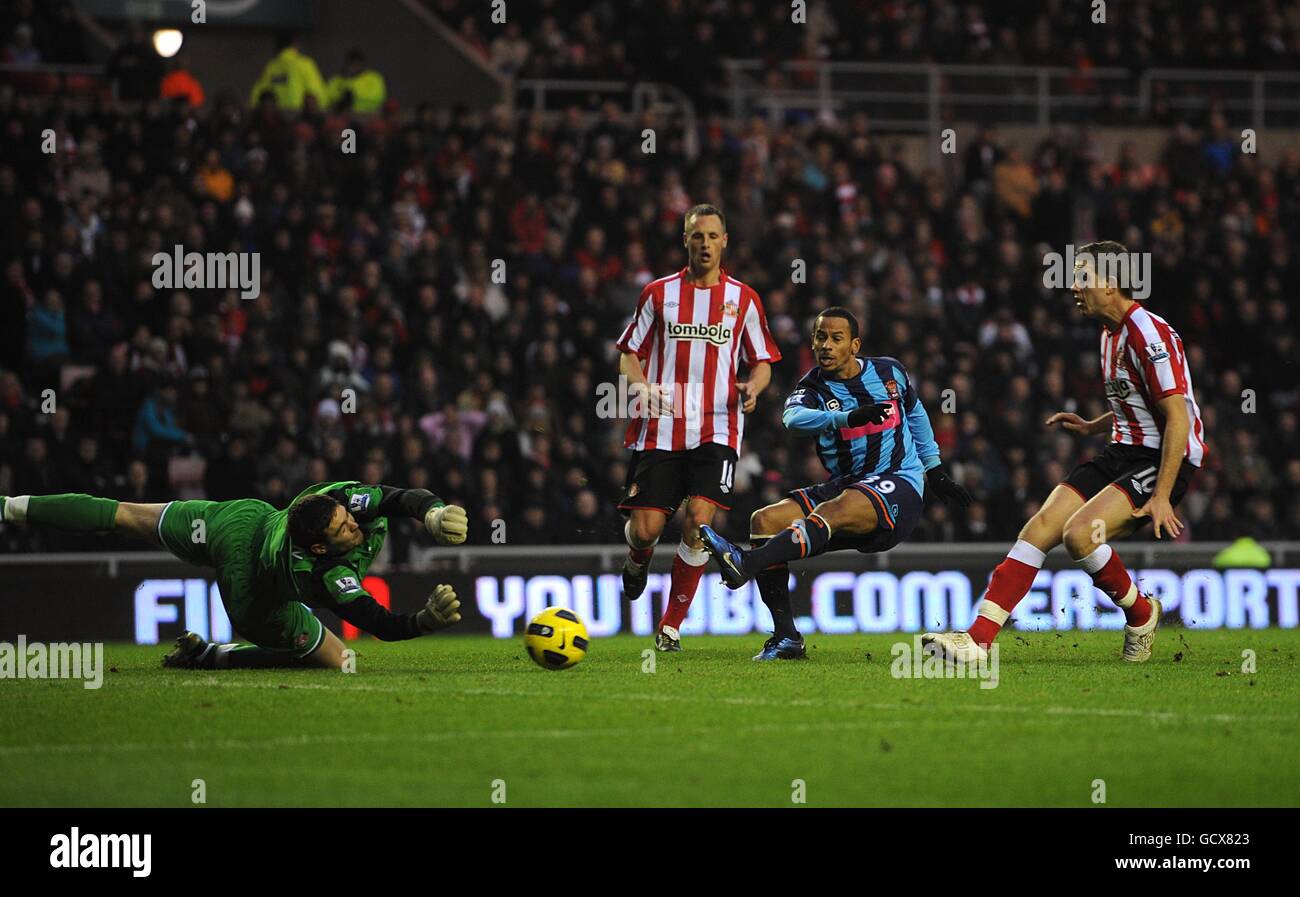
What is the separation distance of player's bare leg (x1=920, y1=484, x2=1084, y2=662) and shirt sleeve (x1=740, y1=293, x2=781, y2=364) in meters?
1.86

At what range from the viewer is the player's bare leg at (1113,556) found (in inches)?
346

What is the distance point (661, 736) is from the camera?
6.51m

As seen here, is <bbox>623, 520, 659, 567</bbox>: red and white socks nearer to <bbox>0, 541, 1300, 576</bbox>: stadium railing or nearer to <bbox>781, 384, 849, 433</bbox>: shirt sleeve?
<bbox>781, 384, 849, 433</bbox>: shirt sleeve

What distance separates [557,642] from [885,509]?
185 cm

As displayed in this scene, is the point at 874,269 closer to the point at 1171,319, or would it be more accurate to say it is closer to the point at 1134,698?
the point at 1171,319

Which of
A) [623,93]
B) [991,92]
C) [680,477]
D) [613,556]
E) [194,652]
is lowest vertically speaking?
[194,652]

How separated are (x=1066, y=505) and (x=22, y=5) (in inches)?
492

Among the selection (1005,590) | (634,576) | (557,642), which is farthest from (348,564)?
(1005,590)

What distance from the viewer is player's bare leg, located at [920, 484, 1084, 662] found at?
8438 mm

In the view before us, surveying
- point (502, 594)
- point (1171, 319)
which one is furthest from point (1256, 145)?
point (502, 594)

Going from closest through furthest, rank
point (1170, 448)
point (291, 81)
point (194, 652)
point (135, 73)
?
point (1170, 448) < point (194, 652) < point (135, 73) < point (291, 81)

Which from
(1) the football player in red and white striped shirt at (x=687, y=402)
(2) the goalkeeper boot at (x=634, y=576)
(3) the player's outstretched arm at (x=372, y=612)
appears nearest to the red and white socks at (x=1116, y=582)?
(1) the football player in red and white striped shirt at (x=687, y=402)

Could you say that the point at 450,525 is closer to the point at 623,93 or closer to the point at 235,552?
the point at 235,552

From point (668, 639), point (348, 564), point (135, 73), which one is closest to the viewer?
A: point (348, 564)
